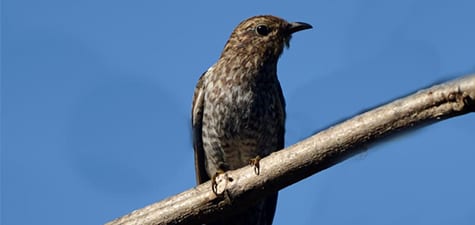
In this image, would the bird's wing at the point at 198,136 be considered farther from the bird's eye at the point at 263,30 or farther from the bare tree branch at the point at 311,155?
the bare tree branch at the point at 311,155

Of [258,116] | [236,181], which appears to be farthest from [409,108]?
[258,116]

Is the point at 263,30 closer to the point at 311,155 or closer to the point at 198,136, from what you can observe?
the point at 198,136

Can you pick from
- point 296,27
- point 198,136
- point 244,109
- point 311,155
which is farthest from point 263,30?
point 311,155

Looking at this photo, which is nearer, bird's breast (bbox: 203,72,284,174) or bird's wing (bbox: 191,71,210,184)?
bird's breast (bbox: 203,72,284,174)

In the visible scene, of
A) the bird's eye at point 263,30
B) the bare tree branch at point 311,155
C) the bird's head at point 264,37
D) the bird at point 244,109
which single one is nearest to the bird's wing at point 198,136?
the bird at point 244,109

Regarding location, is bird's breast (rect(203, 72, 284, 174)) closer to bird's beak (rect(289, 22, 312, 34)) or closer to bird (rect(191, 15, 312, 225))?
bird (rect(191, 15, 312, 225))

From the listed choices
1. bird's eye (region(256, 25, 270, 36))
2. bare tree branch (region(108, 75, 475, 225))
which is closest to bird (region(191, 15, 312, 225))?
bird's eye (region(256, 25, 270, 36))
